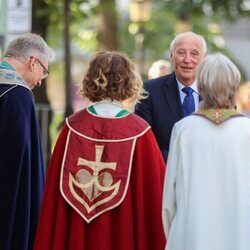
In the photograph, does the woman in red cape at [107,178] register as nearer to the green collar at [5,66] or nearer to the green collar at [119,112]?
the green collar at [119,112]

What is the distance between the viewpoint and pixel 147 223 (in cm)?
643

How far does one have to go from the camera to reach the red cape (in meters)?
6.38

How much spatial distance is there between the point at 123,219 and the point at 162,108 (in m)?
1.78

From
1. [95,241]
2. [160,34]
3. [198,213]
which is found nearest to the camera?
[198,213]

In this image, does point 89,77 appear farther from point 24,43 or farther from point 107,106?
point 24,43

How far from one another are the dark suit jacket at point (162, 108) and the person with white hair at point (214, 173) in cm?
197

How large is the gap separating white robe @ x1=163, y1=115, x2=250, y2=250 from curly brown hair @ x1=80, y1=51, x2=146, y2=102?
720 mm

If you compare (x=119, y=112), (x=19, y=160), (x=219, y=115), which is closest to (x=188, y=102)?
(x=19, y=160)

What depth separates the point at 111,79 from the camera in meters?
6.43

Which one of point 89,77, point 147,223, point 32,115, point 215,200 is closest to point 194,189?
point 215,200

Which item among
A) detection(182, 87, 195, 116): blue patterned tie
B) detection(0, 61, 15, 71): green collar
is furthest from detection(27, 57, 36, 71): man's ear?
detection(182, 87, 195, 116): blue patterned tie

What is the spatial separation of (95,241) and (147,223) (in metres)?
0.35

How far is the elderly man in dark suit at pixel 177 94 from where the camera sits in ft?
26.0

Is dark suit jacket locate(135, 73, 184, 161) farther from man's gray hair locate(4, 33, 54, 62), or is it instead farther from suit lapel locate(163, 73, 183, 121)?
man's gray hair locate(4, 33, 54, 62)
